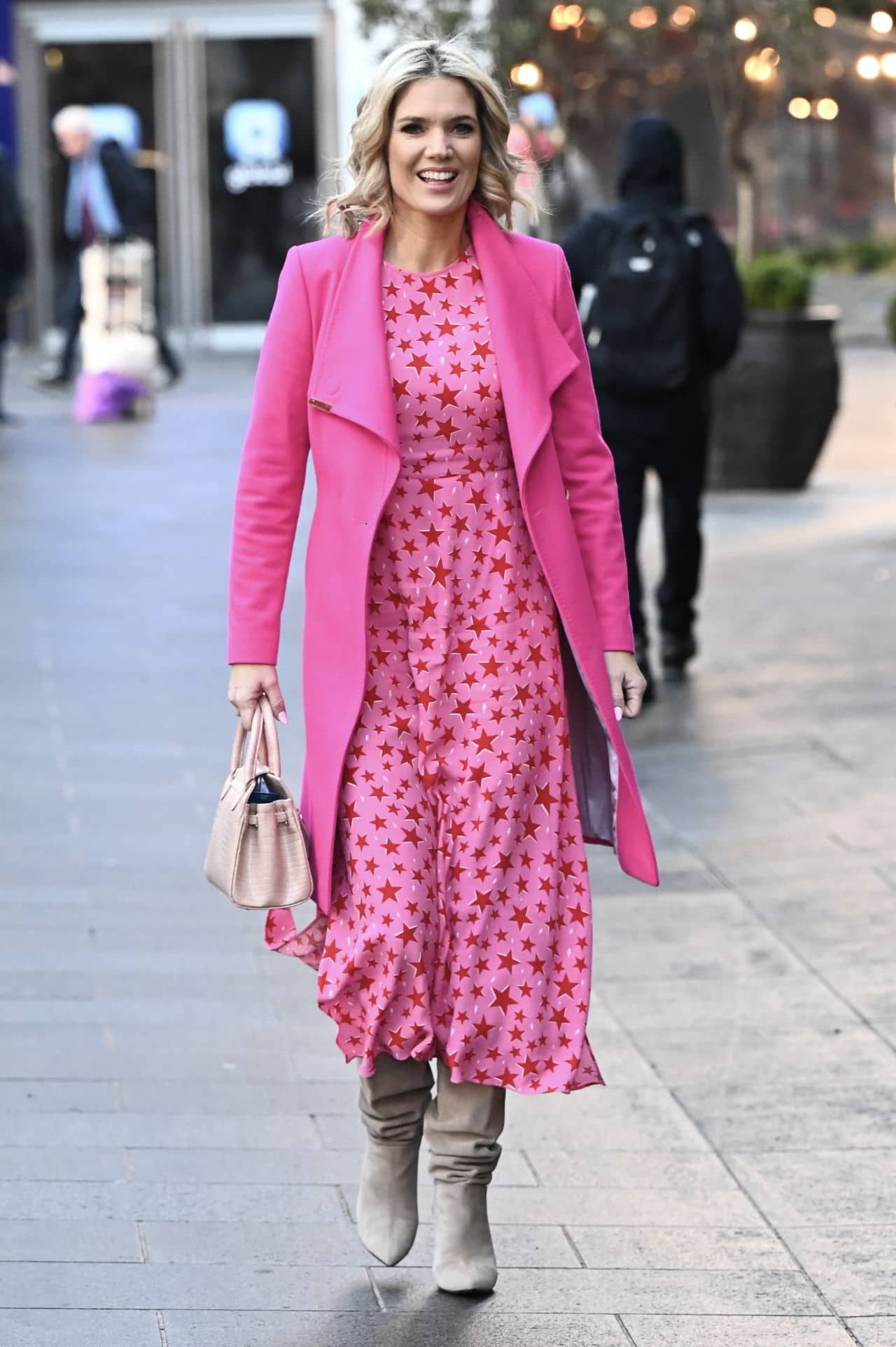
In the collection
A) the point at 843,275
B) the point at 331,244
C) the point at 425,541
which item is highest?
the point at 331,244

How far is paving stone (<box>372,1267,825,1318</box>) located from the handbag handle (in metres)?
0.81

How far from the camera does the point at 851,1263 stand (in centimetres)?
370

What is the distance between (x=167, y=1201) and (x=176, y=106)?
1955 centimetres

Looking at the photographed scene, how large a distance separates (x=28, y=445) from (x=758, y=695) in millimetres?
7282

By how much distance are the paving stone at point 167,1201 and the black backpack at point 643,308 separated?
4.30 meters

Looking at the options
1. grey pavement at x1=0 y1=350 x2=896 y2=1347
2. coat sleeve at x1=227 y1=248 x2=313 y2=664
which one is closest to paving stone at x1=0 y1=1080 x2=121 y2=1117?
grey pavement at x1=0 y1=350 x2=896 y2=1347

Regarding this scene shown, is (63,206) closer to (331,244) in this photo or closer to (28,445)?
(28,445)

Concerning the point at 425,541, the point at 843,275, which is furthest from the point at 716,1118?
the point at 843,275

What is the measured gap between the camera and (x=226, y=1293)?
355cm

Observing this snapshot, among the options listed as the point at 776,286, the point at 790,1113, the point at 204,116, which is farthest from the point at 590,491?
the point at 204,116

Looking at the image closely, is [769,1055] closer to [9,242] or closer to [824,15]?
[9,242]

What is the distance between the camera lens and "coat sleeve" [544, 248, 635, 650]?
360 centimetres

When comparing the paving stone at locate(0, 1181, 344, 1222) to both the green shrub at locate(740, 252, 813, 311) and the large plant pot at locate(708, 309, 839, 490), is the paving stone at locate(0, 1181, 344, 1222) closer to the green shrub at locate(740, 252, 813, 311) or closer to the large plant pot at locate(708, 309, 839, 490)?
the large plant pot at locate(708, 309, 839, 490)

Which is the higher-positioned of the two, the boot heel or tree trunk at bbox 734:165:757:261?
tree trunk at bbox 734:165:757:261
